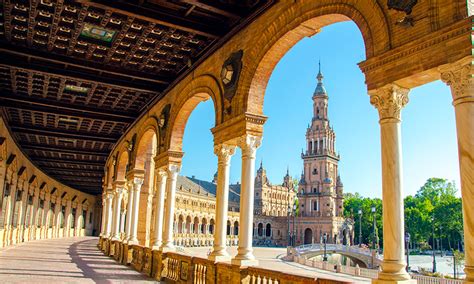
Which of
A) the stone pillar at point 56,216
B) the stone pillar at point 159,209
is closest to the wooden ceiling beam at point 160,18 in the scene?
the stone pillar at point 159,209

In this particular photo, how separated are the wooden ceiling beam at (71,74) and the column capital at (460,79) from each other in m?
12.5

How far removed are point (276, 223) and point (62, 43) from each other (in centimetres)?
10107

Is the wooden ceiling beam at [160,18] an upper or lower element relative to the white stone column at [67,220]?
upper

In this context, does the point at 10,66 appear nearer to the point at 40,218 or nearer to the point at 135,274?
the point at 135,274

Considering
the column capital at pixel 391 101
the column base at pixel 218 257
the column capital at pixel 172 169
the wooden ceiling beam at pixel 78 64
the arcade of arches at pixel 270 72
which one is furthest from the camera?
the column capital at pixel 172 169

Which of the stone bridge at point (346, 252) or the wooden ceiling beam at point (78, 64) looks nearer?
the wooden ceiling beam at point (78, 64)

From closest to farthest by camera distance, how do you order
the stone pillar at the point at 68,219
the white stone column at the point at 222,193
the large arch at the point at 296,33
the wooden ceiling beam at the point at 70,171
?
the large arch at the point at 296,33, the white stone column at the point at 222,193, the wooden ceiling beam at the point at 70,171, the stone pillar at the point at 68,219

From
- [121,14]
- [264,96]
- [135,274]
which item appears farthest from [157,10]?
[135,274]

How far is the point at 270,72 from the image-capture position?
11039 mm

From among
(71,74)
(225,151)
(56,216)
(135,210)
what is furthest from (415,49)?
(56,216)

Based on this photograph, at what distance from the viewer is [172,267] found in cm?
1426

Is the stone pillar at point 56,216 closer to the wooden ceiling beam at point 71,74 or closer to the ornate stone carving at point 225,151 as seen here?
the wooden ceiling beam at point 71,74

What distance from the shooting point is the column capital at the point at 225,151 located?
40.2 ft

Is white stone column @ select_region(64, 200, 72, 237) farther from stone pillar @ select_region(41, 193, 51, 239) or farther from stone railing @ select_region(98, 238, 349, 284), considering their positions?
stone railing @ select_region(98, 238, 349, 284)
